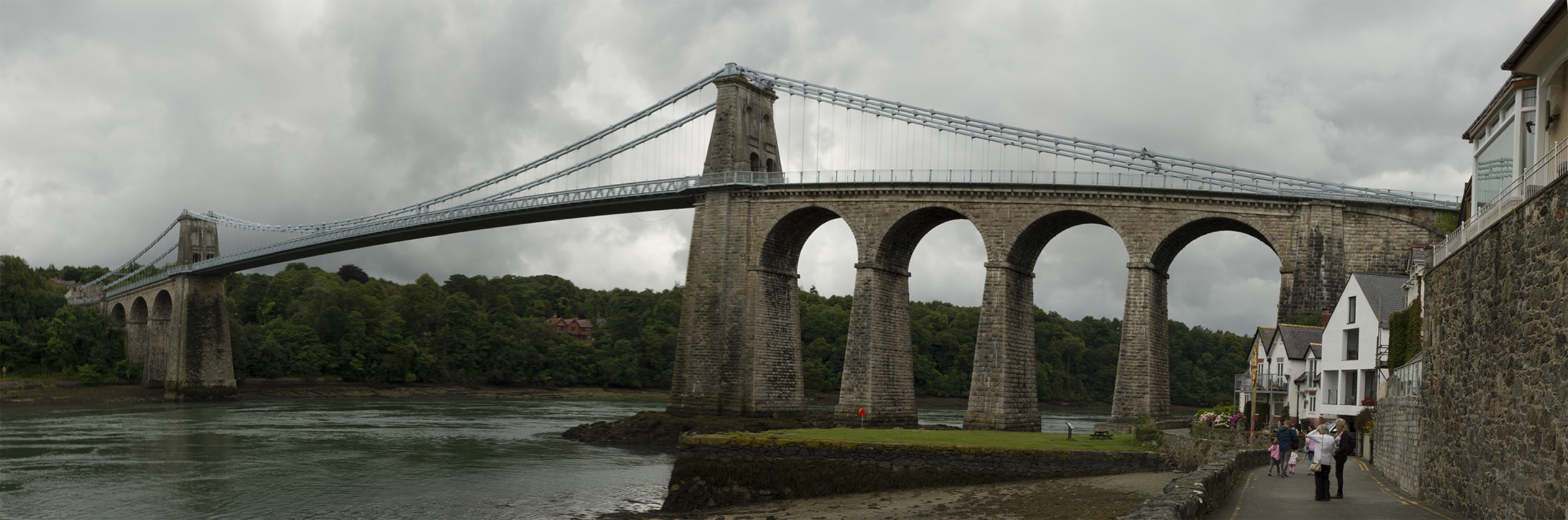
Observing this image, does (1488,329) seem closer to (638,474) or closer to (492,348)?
(638,474)

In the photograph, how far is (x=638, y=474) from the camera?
96.7 feet

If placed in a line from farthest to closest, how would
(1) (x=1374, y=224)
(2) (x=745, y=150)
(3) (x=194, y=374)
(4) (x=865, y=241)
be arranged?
(3) (x=194, y=374), (2) (x=745, y=150), (4) (x=865, y=241), (1) (x=1374, y=224)

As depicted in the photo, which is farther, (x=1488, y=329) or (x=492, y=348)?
(x=492, y=348)

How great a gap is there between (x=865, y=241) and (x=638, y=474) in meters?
14.4

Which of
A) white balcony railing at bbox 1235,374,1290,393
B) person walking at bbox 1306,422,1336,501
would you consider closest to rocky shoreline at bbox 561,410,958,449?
white balcony railing at bbox 1235,374,1290,393

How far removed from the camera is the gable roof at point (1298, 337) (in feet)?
111

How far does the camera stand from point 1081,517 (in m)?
17.5

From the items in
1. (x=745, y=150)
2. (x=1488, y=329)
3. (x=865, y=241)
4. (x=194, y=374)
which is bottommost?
(x=194, y=374)

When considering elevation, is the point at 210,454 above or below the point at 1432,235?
below

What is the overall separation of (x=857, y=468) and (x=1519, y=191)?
19377 millimetres

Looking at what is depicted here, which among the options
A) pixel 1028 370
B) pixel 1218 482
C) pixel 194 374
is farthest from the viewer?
pixel 194 374

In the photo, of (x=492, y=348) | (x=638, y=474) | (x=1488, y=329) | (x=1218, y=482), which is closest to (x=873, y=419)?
(x=638, y=474)

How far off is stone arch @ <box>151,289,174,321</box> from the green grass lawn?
60.2 metres

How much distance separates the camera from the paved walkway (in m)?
12.1
